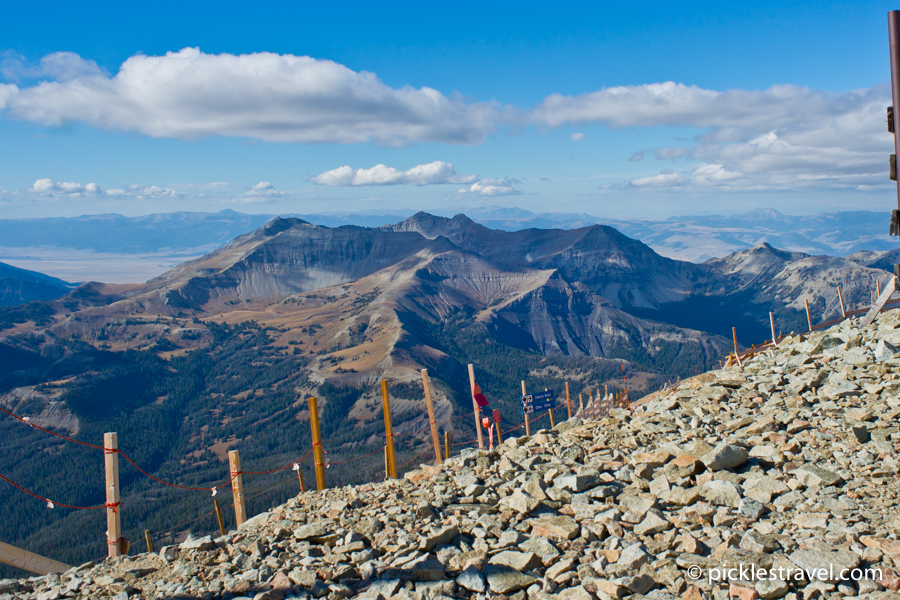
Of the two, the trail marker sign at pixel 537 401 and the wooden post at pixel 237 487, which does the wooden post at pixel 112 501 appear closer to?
the wooden post at pixel 237 487

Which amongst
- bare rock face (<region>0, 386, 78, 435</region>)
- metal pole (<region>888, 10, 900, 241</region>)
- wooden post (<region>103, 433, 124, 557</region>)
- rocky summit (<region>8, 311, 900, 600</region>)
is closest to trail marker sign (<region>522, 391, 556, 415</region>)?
rocky summit (<region>8, 311, 900, 600</region>)

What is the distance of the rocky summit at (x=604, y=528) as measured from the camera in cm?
836

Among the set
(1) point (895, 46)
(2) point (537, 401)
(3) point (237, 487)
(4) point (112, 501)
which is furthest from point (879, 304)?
(4) point (112, 501)

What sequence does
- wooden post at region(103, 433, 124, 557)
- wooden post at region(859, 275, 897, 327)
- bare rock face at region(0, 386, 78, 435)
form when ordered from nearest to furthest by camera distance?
wooden post at region(103, 433, 124, 557) < wooden post at region(859, 275, 897, 327) < bare rock face at region(0, 386, 78, 435)

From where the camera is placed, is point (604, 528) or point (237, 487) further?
point (237, 487)

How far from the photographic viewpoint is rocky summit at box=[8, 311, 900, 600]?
8359 millimetres

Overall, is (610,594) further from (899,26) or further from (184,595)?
(899,26)

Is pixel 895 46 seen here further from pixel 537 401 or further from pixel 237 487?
pixel 237 487

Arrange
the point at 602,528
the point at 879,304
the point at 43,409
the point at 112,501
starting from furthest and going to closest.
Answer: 1. the point at 43,409
2. the point at 879,304
3. the point at 112,501
4. the point at 602,528

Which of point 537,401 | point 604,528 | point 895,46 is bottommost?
point 537,401

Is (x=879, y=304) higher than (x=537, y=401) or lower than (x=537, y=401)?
higher

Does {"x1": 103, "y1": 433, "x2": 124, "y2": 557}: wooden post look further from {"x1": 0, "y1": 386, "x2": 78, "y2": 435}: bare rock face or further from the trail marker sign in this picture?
{"x1": 0, "y1": 386, "x2": 78, "y2": 435}: bare rock face

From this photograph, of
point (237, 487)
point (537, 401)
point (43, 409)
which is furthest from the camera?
point (43, 409)

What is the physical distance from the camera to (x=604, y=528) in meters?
10.0
